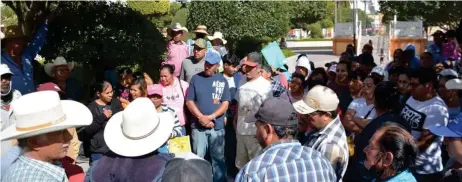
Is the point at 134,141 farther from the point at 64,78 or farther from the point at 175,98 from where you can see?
the point at 64,78

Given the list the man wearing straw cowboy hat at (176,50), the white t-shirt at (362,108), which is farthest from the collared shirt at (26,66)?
the white t-shirt at (362,108)

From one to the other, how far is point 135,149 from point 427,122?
8.44 ft

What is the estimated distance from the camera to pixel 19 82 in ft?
19.4

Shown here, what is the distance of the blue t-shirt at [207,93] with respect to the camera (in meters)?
5.94

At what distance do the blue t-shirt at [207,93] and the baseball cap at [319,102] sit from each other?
239 cm

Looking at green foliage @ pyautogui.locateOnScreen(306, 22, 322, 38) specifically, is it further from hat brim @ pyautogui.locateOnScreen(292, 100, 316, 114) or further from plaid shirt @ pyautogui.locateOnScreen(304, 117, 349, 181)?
plaid shirt @ pyautogui.locateOnScreen(304, 117, 349, 181)

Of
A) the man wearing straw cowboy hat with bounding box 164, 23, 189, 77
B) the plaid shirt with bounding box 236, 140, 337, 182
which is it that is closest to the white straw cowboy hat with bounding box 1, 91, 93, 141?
the plaid shirt with bounding box 236, 140, 337, 182

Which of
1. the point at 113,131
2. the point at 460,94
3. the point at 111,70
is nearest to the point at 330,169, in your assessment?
the point at 113,131

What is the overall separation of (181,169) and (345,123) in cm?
294

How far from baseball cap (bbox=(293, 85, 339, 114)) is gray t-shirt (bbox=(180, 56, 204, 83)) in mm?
3396

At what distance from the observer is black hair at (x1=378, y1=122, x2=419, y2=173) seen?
2.76 meters

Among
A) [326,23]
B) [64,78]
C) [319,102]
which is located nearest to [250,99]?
[319,102]

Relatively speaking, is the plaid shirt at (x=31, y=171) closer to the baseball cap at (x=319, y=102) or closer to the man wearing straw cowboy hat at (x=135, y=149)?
the man wearing straw cowboy hat at (x=135, y=149)

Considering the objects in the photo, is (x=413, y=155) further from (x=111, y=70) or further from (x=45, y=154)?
(x=111, y=70)
